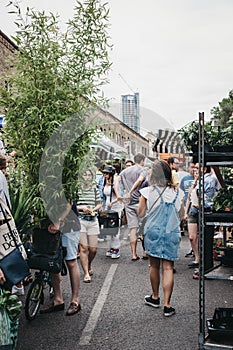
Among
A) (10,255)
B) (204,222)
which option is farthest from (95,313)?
(204,222)

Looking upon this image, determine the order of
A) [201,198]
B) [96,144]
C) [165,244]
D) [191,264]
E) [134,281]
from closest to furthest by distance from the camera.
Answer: [201,198]
[96,144]
[165,244]
[134,281]
[191,264]

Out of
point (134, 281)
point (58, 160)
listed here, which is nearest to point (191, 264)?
point (134, 281)

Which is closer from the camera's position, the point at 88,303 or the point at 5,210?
the point at 5,210

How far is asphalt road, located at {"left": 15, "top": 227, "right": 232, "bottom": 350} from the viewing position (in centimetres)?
445

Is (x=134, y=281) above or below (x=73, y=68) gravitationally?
below

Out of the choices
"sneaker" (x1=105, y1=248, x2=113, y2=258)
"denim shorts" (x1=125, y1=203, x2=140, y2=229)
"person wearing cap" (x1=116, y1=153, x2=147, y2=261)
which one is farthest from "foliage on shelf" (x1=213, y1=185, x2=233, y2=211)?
"sneaker" (x1=105, y1=248, x2=113, y2=258)

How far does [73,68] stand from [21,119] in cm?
71

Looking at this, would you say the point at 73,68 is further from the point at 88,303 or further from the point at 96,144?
the point at 88,303

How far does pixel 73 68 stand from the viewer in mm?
4734

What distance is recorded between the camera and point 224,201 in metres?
4.20

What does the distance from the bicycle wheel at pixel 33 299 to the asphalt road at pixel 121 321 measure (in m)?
0.08

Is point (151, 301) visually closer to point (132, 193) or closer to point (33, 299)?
point (33, 299)

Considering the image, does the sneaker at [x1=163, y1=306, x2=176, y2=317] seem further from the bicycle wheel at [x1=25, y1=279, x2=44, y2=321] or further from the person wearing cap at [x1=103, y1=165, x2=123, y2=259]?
the person wearing cap at [x1=103, y1=165, x2=123, y2=259]

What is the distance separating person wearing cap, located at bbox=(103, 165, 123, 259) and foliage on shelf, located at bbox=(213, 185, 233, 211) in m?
4.29
